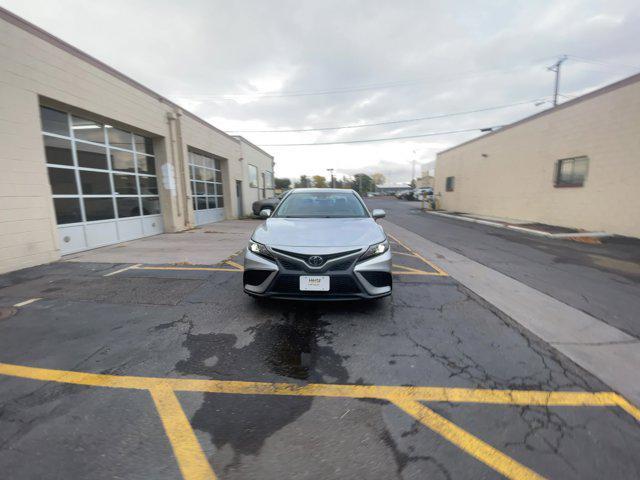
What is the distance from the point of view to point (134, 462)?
175 centimetres

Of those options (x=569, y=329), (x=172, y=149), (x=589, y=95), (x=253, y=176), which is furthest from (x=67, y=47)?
(x=589, y=95)

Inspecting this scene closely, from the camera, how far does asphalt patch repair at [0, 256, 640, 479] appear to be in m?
1.75

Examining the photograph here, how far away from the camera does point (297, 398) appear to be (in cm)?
228

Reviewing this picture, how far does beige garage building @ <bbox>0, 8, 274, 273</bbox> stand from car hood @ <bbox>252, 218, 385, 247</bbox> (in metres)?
5.52

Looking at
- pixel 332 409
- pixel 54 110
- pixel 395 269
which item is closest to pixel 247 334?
pixel 332 409

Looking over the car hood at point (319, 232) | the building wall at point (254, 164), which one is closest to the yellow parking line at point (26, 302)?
the car hood at point (319, 232)

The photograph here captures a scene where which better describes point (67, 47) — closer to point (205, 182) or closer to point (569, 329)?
point (205, 182)

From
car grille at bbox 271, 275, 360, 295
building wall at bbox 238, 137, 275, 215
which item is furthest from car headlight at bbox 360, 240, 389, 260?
building wall at bbox 238, 137, 275, 215

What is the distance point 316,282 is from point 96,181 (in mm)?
8189

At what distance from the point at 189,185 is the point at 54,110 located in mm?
5359

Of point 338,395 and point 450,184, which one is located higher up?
point 450,184

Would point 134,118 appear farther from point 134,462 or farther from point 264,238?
point 134,462

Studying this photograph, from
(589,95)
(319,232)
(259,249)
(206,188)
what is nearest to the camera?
(259,249)

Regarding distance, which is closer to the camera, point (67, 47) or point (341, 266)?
point (341, 266)
